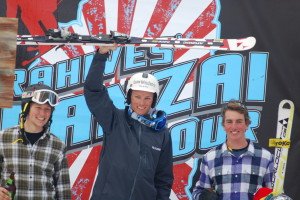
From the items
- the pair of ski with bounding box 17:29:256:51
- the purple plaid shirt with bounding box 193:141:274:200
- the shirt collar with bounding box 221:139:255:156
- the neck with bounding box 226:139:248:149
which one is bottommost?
the purple plaid shirt with bounding box 193:141:274:200

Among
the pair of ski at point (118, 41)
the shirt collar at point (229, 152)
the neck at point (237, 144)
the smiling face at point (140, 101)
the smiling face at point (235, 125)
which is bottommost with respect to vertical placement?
the shirt collar at point (229, 152)

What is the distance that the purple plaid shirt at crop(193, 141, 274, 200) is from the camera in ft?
12.5

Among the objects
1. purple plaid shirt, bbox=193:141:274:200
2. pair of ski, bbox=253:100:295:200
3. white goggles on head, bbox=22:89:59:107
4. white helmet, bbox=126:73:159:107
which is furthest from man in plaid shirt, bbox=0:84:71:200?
pair of ski, bbox=253:100:295:200

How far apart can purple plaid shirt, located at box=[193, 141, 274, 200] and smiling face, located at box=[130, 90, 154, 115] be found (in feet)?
1.88

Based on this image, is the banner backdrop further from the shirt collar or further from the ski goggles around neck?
the ski goggles around neck

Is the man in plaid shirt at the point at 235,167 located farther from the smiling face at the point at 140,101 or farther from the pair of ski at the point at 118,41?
the smiling face at the point at 140,101

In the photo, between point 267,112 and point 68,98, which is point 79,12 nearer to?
point 68,98

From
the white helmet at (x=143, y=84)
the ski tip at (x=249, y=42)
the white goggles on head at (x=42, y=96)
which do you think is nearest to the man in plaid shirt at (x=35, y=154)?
the white goggles on head at (x=42, y=96)

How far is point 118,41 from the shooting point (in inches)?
144

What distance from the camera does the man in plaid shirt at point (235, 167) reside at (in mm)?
3809

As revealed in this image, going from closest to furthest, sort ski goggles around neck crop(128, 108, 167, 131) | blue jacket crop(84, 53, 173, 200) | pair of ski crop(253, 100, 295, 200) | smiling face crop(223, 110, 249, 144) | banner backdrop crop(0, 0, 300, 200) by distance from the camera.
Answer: blue jacket crop(84, 53, 173, 200) → ski goggles around neck crop(128, 108, 167, 131) → smiling face crop(223, 110, 249, 144) → pair of ski crop(253, 100, 295, 200) → banner backdrop crop(0, 0, 300, 200)

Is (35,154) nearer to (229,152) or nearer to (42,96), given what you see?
(42,96)

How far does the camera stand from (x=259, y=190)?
3.61m

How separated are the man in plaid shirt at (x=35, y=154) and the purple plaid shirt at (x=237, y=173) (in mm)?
942
